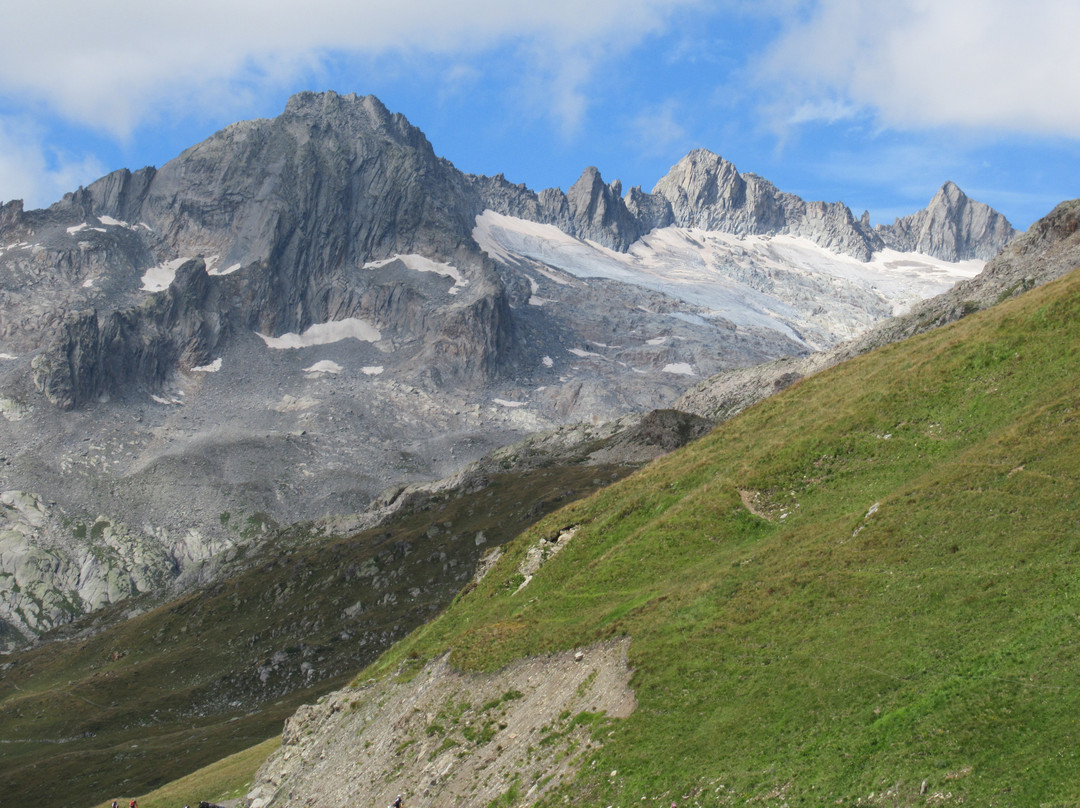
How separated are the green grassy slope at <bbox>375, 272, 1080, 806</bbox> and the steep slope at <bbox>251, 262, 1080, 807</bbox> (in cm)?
10

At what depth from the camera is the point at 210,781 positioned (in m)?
72.0

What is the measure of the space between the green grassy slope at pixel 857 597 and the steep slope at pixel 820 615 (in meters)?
0.10

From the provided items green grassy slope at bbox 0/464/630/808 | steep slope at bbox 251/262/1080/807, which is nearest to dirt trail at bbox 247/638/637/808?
steep slope at bbox 251/262/1080/807

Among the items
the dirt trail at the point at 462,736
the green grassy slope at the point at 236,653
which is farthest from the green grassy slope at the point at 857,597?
the green grassy slope at the point at 236,653

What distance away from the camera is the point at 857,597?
112 feet

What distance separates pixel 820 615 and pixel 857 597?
60.7 inches

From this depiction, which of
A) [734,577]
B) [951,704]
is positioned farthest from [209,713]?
[951,704]

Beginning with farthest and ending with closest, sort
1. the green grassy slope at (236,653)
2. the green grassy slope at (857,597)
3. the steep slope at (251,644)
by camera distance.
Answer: the steep slope at (251,644) < the green grassy slope at (236,653) < the green grassy slope at (857,597)

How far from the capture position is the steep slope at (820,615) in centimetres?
2669

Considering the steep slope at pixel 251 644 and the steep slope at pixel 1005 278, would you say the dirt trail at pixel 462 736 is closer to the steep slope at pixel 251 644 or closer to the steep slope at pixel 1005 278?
the steep slope at pixel 251 644

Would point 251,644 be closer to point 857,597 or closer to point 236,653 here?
point 236,653

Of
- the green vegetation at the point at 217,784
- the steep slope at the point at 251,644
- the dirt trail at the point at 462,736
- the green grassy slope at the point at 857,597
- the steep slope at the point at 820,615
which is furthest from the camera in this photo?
the steep slope at the point at 251,644

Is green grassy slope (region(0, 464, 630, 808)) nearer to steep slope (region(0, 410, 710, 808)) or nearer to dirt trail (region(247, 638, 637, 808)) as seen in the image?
steep slope (region(0, 410, 710, 808))

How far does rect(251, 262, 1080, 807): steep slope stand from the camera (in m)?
26.7
